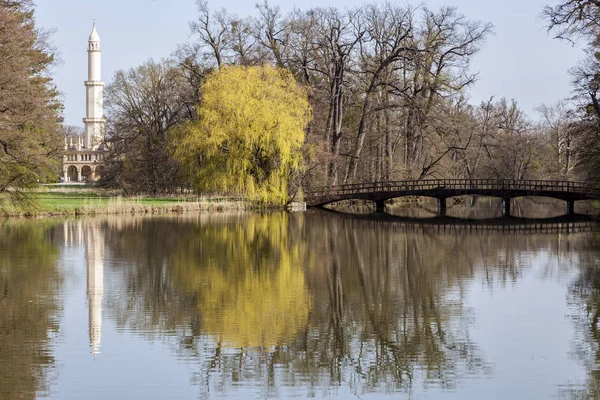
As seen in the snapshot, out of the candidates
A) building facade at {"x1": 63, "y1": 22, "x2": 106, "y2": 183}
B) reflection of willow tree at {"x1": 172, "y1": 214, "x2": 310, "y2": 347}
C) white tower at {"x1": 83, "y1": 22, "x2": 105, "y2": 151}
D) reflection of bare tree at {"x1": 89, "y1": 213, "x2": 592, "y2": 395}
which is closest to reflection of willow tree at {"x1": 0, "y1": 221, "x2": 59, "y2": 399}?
reflection of bare tree at {"x1": 89, "y1": 213, "x2": 592, "y2": 395}

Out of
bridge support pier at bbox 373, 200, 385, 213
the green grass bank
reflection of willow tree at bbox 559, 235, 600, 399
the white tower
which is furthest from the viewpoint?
the white tower

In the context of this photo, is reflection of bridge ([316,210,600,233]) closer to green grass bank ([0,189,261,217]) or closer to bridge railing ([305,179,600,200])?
bridge railing ([305,179,600,200])

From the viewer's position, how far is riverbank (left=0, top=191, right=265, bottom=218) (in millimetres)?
36844

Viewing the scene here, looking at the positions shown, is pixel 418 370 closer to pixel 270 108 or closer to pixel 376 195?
pixel 270 108

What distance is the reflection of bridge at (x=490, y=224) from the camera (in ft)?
115

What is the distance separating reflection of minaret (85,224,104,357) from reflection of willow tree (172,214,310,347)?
1.57 metres

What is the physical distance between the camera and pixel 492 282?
61.8 ft

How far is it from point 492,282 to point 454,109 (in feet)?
130

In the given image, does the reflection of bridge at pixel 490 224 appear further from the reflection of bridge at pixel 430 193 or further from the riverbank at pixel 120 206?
the riverbank at pixel 120 206

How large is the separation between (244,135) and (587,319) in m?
30.0

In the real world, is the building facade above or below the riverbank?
above

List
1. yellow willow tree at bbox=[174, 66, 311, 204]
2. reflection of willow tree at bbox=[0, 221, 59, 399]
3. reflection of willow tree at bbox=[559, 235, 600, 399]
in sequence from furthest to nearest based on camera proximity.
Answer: yellow willow tree at bbox=[174, 66, 311, 204] → reflection of willow tree at bbox=[0, 221, 59, 399] → reflection of willow tree at bbox=[559, 235, 600, 399]

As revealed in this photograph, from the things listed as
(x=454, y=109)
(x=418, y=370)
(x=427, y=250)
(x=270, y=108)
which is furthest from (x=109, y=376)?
(x=454, y=109)

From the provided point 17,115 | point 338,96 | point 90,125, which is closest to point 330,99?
point 338,96
